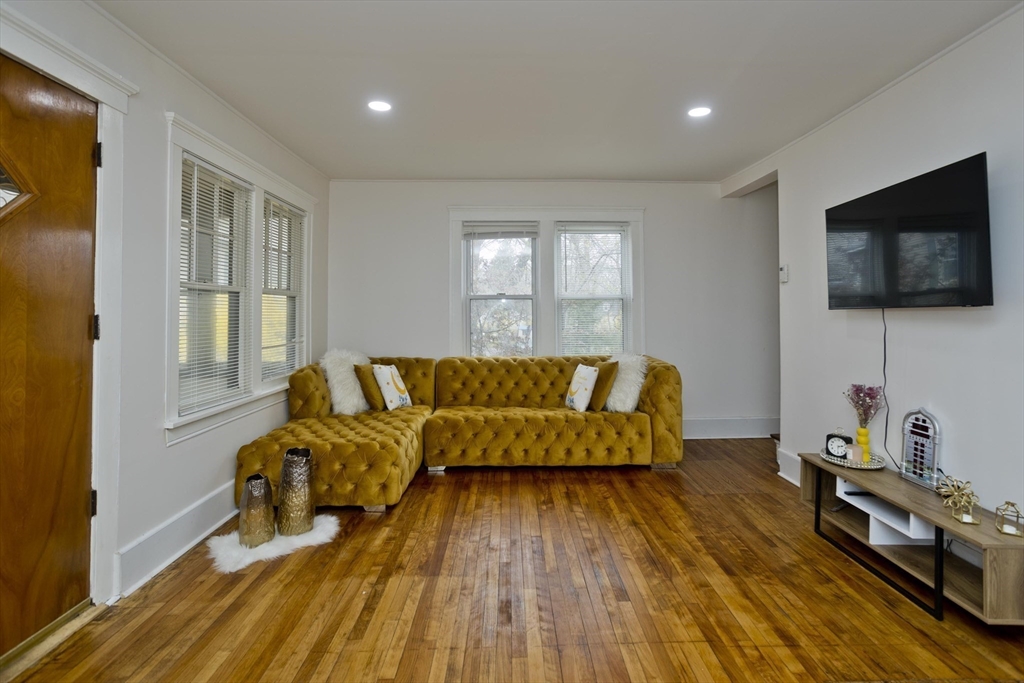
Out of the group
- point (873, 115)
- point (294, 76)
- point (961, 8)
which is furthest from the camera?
point (873, 115)

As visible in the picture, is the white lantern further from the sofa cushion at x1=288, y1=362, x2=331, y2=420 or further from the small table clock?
the sofa cushion at x1=288, y1=362, x2=331, y2=420

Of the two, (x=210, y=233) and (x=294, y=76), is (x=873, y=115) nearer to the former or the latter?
(x=294, y=76)

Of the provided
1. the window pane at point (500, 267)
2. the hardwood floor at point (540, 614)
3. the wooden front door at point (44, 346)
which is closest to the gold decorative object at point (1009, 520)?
the hardwood floor at point (540, 614)

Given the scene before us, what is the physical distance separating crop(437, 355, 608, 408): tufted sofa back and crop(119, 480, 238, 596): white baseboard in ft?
6.25

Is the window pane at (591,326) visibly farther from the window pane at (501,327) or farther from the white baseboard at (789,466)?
the white baseboard at (789,466)

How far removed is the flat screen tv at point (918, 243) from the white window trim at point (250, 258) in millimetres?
3849

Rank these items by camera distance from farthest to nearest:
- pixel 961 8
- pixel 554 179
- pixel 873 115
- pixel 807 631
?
pixel 554 179 < pixel 873 115 < pixel 961 8 < pixel 807 631

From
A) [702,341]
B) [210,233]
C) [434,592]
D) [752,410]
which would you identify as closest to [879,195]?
[702,341]

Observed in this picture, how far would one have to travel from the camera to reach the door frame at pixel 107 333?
1948mm

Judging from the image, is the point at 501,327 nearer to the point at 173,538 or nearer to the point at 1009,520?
the point at 173,538

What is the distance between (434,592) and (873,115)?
3.67 meters

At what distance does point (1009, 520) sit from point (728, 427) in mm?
2784

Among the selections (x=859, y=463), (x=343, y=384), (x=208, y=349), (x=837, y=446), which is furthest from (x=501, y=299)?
(x=859, y=463)

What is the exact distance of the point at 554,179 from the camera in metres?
4.50
